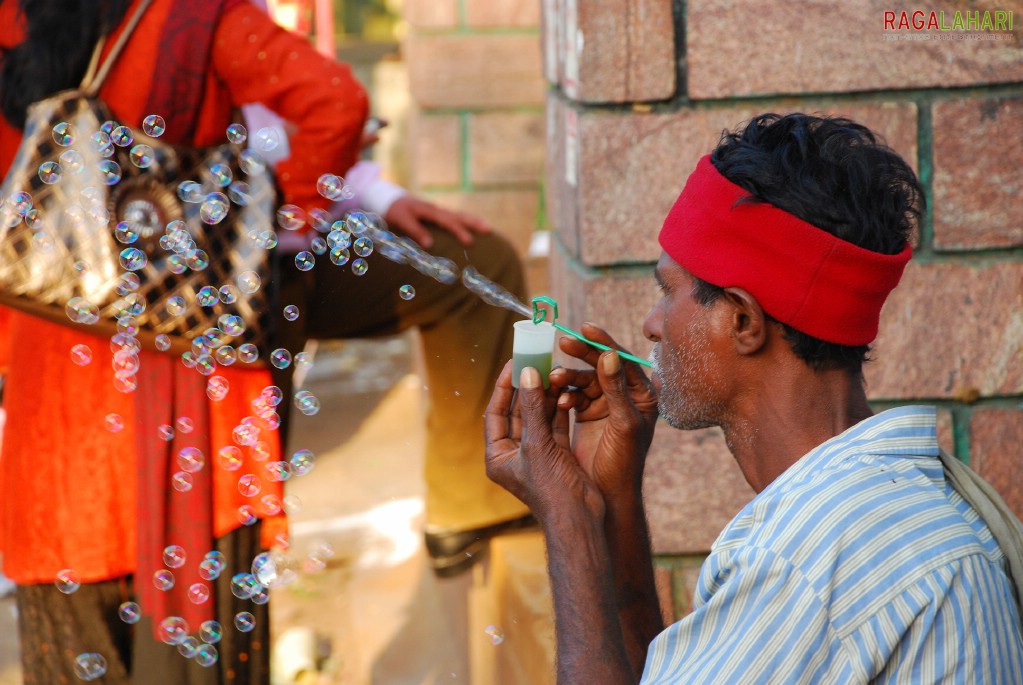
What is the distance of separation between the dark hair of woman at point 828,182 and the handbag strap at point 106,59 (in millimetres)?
1299

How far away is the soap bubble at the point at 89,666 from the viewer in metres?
2.70

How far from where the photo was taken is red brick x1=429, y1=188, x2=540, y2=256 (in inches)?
209

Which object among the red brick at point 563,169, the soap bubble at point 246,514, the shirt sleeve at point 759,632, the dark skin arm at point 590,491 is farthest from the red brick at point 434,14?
the shirt sleeve at point 759,632

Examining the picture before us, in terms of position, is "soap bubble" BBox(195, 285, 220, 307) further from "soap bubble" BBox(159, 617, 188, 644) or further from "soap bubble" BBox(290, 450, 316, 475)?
"soap bubble" BBox(159, 617, 188, 644)

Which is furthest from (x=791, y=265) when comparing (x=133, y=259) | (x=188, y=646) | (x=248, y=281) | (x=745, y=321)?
(x=188, y=646)

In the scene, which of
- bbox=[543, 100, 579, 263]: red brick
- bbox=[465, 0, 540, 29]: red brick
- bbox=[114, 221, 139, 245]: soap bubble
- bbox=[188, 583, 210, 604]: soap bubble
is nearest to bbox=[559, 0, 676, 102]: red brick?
bbox=[543, 100, 579, 263]: red brick

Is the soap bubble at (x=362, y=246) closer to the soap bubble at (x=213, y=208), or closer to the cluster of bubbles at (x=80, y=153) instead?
the soap bubble at (x=213, y=208)

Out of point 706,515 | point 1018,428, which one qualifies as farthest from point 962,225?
point 706,515

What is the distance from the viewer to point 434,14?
5.12m

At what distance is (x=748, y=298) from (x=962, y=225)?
1052 mm

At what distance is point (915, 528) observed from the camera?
4.98 feet

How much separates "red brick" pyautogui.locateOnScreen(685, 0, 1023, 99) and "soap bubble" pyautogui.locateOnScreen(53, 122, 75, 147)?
3.95 ft

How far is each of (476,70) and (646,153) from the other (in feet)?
9.15

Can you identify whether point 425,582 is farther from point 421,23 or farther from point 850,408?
point 850,408
